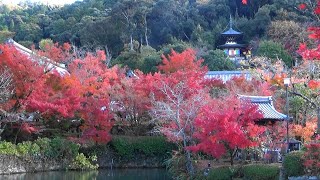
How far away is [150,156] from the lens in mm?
25844

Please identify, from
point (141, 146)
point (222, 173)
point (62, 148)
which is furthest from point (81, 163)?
point (222, 173)

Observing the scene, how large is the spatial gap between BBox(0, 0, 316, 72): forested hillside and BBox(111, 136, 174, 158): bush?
43.6ft

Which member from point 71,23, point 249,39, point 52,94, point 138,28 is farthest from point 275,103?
point 71,23

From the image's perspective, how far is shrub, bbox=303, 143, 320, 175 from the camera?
14.0 m

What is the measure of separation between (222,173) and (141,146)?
969 cm

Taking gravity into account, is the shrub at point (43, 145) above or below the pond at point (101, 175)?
above

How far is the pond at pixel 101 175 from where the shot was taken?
20.8 m

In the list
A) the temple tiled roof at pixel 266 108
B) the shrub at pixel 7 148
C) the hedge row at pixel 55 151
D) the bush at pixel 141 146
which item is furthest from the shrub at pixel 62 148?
the temple tiled roof at pixel 266 108

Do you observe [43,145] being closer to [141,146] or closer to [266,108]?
[141,146]

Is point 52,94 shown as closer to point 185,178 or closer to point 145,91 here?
point 145,91

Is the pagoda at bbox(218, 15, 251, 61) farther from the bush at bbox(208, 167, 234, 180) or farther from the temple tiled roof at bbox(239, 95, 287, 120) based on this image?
the bush at bbox(208, 167, 234, 180)

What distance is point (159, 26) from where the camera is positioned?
48469 mm

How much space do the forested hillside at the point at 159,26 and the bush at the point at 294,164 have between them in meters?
23.9

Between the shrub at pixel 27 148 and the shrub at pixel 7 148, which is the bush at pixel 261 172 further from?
the shrub at pixel 7 148
